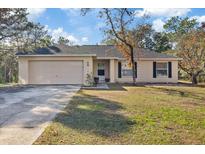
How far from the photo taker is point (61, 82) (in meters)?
23.2

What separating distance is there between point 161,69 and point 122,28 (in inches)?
255

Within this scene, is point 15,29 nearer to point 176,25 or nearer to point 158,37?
point 158,37

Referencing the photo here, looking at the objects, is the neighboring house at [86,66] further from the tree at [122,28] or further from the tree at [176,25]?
the tree at [176,25]

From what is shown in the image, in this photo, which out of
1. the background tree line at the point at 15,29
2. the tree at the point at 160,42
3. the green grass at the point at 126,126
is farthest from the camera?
the tree at the point at 160,42

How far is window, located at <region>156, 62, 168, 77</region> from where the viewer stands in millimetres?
Result: 27172

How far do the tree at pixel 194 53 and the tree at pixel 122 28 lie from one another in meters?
7.55

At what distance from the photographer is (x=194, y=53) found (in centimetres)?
2991

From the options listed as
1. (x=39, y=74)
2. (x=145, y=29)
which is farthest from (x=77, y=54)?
(x=145, y=29)

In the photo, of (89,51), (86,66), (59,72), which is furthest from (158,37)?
(59,72)

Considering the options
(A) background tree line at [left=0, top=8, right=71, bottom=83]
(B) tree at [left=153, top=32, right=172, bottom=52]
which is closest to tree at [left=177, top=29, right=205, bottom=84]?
(B) tree at [left=153, top=32, right=172, bottom=52]

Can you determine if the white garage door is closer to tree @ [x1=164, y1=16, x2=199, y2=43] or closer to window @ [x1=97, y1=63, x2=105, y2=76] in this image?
window @ [x1=97, y1=63, x2=105, y2=76]

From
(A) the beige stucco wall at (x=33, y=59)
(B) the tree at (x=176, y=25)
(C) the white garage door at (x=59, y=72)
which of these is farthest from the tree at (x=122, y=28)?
(B) the tree at (x=176, y=25)

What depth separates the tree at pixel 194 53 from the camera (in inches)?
1145

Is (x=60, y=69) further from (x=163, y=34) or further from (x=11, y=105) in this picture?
(x=163, y=34)
